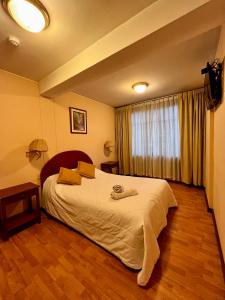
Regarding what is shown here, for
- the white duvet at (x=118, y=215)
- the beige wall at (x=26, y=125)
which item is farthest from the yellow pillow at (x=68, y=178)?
the beige wall at (x=26, y=125)

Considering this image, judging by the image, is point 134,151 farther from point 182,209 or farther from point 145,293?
point 145,293

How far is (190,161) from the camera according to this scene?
3.57 metres

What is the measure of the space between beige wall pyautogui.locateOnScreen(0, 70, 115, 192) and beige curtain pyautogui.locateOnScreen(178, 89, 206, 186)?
2.61 m

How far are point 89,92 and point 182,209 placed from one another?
3.27 m

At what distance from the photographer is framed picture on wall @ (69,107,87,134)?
333 cm

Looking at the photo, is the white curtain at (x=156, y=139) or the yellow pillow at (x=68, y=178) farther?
the white curtain at (x=156, y=139)

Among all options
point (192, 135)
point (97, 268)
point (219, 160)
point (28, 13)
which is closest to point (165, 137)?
point (192, 135)

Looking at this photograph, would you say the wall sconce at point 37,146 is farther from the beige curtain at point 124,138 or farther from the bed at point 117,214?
the beige curtain at point 124,138

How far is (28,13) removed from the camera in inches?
50.3

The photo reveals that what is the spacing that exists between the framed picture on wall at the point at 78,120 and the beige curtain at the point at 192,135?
252cm

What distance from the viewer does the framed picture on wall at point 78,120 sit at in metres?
3.33

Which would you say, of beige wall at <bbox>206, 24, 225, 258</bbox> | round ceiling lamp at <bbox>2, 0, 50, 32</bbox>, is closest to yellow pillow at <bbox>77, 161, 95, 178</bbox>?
beige wall at <bbox>206, 24, 225, 258</bbox>

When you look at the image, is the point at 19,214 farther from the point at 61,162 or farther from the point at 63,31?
the point at 63,31

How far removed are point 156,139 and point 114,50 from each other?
299 centimetres
